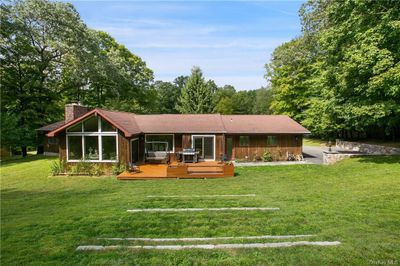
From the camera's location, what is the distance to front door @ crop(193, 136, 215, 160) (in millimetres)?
19781

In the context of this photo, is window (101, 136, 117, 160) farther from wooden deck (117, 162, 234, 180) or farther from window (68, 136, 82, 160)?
wooden deck (117, 162, 234, 180)

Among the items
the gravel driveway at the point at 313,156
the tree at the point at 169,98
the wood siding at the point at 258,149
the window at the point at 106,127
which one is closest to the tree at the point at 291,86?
the gravel driveway at the point at 313,156

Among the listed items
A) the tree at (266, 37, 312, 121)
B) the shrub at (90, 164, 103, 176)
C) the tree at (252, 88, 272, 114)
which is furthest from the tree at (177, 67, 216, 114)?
the shrub at (90, 164, 103, 176)

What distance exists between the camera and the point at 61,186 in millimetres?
13289

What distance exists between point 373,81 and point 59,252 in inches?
557

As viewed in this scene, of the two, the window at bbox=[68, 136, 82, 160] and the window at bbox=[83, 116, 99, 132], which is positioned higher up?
the window at bbox=[83, 116, 99, 132]

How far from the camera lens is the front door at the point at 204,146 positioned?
19.8 m

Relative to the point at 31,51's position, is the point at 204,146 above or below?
below

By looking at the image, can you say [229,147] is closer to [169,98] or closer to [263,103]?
[169,98]

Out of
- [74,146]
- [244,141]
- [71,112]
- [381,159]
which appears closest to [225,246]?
[74,146]

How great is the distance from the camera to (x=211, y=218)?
23.5ft

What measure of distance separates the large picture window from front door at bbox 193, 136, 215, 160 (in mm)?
6074

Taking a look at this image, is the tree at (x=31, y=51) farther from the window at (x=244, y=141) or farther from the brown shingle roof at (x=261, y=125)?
the window at (x=244, y=141)

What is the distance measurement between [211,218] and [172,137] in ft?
42.7
